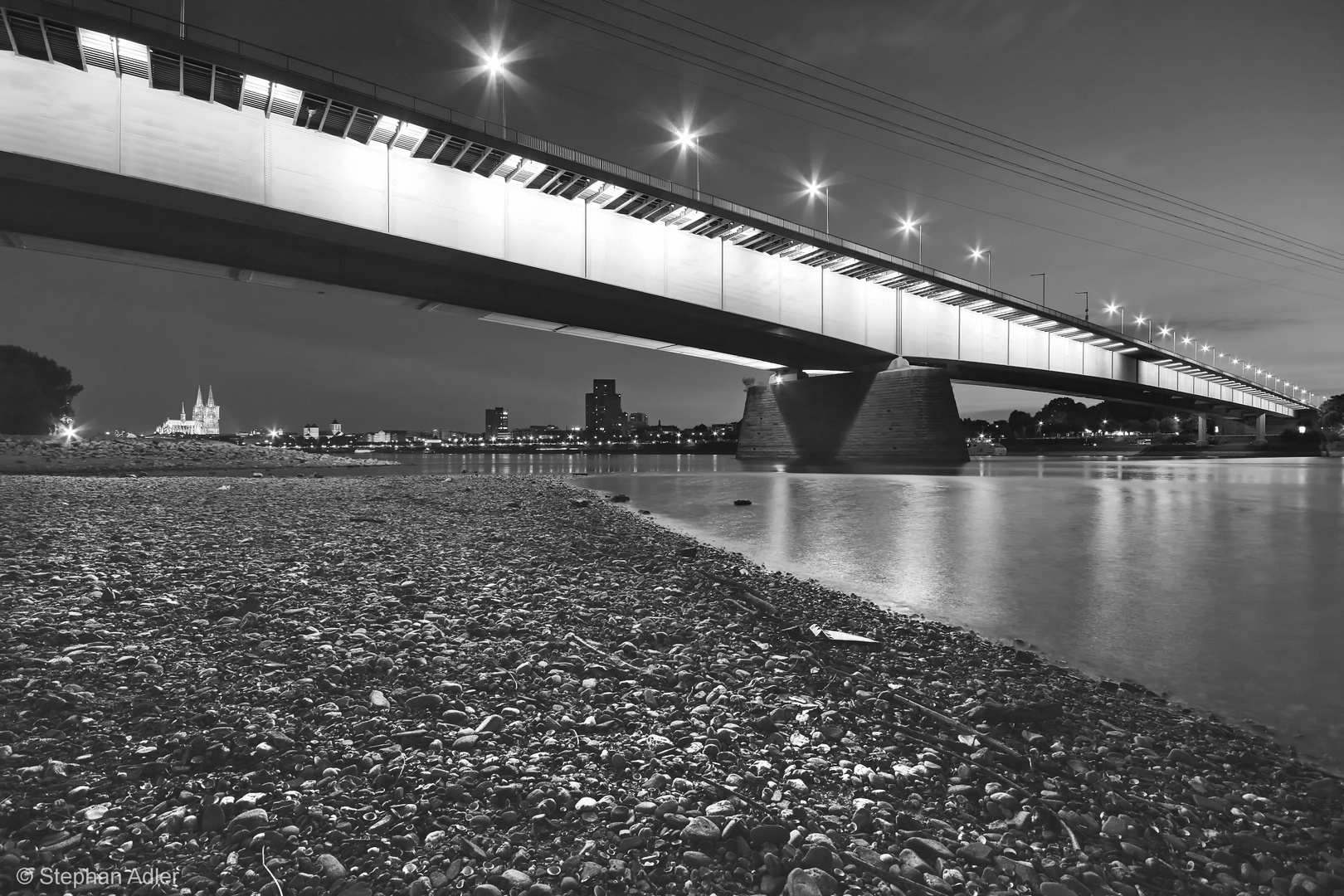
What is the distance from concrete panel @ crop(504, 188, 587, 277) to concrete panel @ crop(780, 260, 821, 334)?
13602mm

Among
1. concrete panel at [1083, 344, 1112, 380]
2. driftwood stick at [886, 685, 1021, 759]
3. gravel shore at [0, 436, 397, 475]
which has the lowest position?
driftwood stick at [886, 685, 1021, 759]

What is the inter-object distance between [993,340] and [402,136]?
45916mm

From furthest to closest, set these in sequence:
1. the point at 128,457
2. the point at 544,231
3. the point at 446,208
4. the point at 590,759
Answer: the point at 128,457
the point at 544,231
the point at 446,208
the point at 590,759

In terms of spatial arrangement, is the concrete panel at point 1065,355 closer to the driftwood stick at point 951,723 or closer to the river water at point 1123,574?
the river water at point 1123,574

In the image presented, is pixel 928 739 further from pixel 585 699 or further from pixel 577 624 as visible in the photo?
pixel 577 624

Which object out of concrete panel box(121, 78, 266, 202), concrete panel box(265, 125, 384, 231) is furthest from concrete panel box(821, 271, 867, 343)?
concrete panel box(121, 78, 266, 202)

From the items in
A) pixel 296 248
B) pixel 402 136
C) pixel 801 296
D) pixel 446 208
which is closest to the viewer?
pixel 402 136

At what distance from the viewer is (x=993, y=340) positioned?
158 feet

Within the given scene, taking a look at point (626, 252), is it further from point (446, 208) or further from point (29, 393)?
point (29, 393)

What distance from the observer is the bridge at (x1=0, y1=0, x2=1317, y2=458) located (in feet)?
55.7

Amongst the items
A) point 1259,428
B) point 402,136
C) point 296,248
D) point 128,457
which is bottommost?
point 128,457

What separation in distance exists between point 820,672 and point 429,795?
107 inches

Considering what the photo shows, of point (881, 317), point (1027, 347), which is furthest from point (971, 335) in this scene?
point (881, 317)

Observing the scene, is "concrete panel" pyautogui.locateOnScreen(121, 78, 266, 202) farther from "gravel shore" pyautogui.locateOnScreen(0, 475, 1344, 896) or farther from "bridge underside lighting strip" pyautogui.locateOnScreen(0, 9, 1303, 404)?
"gravel shore" pyautogui.locateOnScreen(0, 475, 1344, 896)
